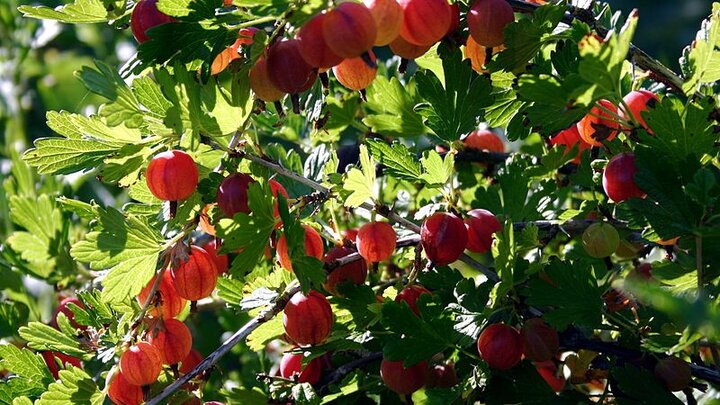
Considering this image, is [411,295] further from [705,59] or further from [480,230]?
[705,59]

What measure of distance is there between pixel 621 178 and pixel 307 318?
15.4 inches

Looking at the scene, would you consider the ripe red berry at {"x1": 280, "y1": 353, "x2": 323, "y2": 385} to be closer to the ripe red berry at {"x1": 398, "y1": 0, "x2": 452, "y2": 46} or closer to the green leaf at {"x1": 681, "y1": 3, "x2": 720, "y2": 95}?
the ripe red berry at {"x1": 398, "y1": 0, "x2": 452, "y2": 46}

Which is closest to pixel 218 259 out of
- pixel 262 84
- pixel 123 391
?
pixel 123 391

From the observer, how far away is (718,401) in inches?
30.8

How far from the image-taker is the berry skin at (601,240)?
3.51ft

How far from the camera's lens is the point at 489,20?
0.99 meters

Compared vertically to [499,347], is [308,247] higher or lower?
higher

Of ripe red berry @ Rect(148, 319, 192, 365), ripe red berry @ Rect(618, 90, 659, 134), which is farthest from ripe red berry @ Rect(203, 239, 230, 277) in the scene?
ripe red berry @ Rect(618, 90, 659, 134)

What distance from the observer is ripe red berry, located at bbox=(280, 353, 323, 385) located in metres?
1.20

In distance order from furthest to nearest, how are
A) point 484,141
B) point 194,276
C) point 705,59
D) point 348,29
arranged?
point 484,141, point 194,276, point 705,59, point 348,29

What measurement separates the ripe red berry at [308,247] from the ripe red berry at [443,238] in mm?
126

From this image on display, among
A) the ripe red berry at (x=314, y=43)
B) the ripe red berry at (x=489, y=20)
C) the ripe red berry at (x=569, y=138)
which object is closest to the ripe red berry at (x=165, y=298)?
the ripe red berry at (x=314, y=43)

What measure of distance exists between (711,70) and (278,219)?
0.52m

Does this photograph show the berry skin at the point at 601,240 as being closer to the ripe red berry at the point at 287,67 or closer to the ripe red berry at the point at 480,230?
the ripe red berry at the point at 480,230
